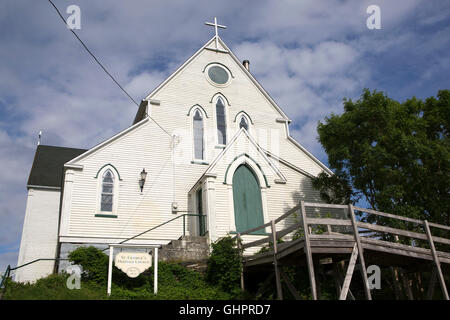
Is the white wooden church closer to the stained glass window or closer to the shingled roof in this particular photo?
the stained glass window

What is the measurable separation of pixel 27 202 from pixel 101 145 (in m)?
8.40

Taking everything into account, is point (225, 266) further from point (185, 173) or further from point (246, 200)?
point (185, 173)

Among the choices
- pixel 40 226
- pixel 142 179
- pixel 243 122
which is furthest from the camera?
pixel 40 226

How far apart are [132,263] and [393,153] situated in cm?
1074

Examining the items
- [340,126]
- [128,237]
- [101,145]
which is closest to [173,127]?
[101,145]

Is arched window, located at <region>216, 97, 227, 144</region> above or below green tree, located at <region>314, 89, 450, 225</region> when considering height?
above

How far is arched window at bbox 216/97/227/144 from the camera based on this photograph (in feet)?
68.2

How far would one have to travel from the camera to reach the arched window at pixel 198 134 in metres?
19.9

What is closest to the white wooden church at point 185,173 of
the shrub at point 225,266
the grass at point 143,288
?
the shrub at point 225,266

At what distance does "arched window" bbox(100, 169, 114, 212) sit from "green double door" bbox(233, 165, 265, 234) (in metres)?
5.35

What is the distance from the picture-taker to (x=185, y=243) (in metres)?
14.8

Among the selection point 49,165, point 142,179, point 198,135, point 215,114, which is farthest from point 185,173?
point 49,165

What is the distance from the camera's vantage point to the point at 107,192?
17.4 meters

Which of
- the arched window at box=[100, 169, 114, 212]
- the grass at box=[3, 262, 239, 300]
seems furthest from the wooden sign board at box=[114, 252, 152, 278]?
the arched window at box=[100, 169, 114, 212]
